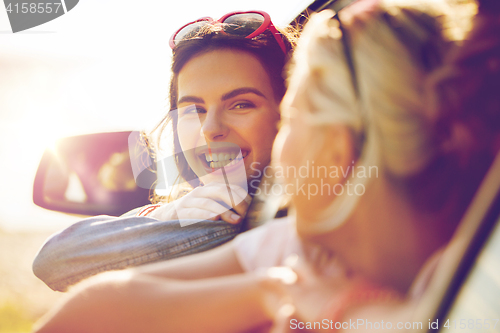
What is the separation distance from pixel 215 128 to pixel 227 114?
0.10 m

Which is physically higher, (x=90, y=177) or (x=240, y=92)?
(x=240, y=92)

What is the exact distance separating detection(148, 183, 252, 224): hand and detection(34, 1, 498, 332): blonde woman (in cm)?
51

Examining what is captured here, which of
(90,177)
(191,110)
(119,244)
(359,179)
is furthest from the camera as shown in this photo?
(90,177)

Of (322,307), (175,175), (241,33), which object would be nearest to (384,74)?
(322,307)

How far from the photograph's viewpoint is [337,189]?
84cm

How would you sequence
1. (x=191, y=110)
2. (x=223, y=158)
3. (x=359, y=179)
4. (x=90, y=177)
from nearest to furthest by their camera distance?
(x=359, y=179) < (x=223, y=158) < (x=191, y=110) < (x=90, y=177)

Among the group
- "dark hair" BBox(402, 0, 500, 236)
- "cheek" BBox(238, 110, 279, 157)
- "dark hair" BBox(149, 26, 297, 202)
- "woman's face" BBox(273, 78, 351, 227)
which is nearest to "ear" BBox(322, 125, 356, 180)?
"woman's face" BBox(273, 78, 351, 227)

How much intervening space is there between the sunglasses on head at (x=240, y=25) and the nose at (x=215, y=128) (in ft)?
1.78

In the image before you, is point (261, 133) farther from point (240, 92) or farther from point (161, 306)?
point (161, 306)

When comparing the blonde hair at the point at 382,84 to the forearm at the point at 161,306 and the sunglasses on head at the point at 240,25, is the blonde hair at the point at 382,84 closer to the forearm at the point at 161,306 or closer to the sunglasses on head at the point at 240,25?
the forearm at the point at 161,306

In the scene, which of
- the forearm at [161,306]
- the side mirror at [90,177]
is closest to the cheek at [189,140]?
the side mirror at [90,177]

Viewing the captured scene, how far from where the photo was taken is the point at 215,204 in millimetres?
1588

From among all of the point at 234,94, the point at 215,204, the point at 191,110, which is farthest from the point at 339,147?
the point at 191,110

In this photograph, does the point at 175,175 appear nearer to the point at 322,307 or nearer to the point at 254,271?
the point at 254,271
